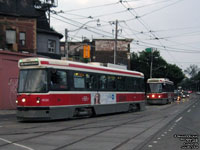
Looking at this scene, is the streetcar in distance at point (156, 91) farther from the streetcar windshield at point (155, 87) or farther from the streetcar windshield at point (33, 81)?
the streetcar windshield at point (33, 81)

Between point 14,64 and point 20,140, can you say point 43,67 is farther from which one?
point 14,64

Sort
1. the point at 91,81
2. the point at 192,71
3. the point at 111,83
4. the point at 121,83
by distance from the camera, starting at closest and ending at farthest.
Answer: the point at 91,81, the point at 111,83, the point at 121,83, the point at 192,71

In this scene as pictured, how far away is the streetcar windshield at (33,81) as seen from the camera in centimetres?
1463

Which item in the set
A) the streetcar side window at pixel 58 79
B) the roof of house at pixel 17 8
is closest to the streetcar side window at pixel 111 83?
the streetcar side window at pixel 58 79

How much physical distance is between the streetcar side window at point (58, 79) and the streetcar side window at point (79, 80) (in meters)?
0.92

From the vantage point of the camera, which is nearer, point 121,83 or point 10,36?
point 121,83

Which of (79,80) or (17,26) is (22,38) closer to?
(17,26)

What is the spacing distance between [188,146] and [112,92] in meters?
11.1

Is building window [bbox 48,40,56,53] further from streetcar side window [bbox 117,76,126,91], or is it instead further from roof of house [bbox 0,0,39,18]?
streetcar side window [bbox 117,76,126,91]

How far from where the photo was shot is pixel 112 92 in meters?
20.1

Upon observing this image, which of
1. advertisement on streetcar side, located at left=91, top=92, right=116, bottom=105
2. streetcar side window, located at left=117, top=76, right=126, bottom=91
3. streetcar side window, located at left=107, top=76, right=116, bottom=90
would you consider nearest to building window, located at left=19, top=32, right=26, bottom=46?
streetcar side window, located at left=117, top=76, right=126, bottom=91

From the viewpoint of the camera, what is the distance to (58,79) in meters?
15.3

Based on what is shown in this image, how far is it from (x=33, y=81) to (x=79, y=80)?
292cm

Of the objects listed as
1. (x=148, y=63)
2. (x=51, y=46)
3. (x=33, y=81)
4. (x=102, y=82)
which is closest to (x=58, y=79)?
(x=33, y=81)
